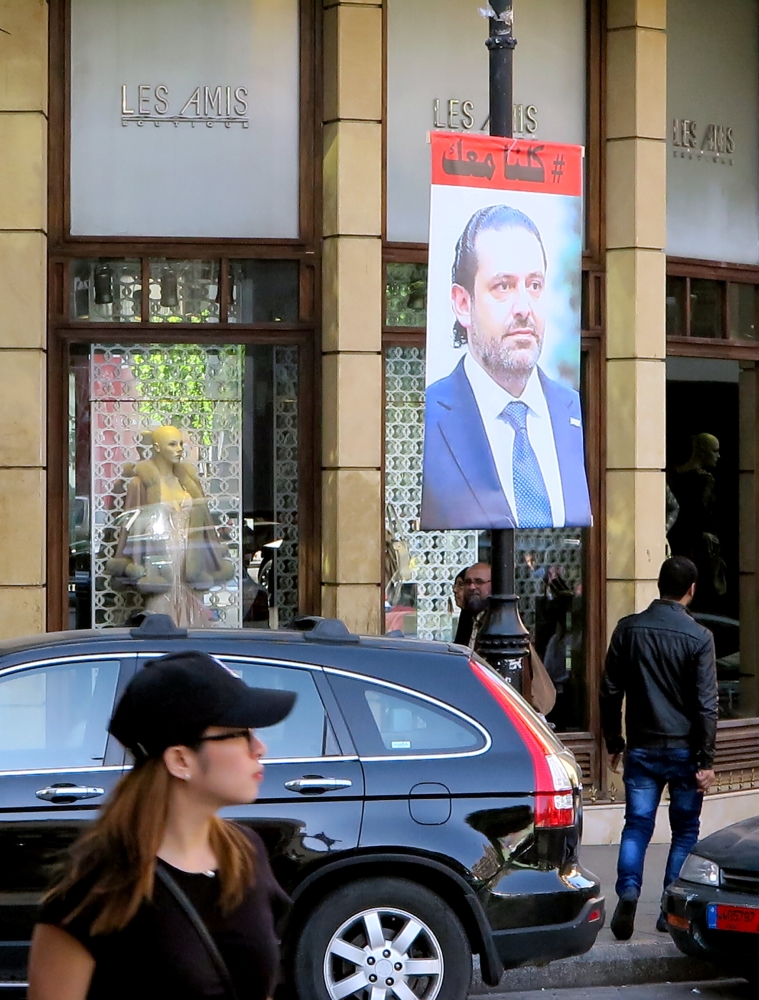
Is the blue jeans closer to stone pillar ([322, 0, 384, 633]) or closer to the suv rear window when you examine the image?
the suv rear window

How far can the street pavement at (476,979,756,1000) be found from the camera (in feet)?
25.1

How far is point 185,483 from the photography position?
11.3 m

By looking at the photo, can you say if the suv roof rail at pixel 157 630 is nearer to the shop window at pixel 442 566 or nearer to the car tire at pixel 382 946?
the car tire at pixel 382 946

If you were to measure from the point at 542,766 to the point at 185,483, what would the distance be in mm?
5363

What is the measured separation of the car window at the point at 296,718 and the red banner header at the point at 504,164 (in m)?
2.89

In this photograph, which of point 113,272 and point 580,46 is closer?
point 113,272

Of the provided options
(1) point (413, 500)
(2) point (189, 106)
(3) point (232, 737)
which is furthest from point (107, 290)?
(3) point (232, 737)

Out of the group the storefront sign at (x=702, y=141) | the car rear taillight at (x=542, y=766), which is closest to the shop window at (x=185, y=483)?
the storefront sign at (x=702, y=141)

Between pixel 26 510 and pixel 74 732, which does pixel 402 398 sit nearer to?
pixel 26 510

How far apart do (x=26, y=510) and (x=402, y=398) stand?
9.36 feet

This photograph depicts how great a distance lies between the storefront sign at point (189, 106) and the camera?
11125mm

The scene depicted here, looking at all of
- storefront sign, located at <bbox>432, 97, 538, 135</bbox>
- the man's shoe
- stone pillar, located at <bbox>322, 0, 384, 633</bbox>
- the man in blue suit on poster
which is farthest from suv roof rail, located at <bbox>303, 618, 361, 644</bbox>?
storefront sign, located at <bbox>432, 97, 538, 135</bbox>

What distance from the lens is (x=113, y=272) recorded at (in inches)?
437

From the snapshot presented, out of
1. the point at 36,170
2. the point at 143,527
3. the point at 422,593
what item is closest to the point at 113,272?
the point at 36,170
